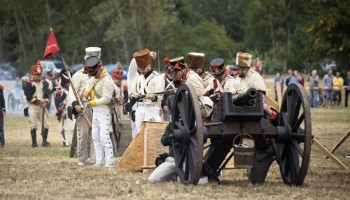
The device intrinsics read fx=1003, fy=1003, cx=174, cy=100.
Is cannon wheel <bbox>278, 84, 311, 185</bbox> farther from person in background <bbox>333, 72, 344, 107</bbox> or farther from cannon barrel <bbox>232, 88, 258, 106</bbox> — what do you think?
person in background <bbox>333, 72, 344, 107</bbox>

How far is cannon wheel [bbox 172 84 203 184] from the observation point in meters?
11.9

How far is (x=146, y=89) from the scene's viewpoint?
1628 cm

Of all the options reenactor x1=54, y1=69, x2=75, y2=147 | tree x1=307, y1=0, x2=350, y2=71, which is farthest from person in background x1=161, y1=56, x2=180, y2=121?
tree x1=307, y1=0, x2=350, y2=71

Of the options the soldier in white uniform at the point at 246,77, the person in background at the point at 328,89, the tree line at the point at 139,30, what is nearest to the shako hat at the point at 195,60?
the soldier in white uniform at the point at 246,77

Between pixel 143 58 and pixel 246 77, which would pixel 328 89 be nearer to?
pixel 143 58

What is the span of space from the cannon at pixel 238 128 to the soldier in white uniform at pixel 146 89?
10.6 feet

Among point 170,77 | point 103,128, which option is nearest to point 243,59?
point 170,77

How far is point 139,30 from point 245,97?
6695cm

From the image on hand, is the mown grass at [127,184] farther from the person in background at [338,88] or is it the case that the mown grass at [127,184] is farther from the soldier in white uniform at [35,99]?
the person in background at [338,88]

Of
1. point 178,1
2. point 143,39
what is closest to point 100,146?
point 143,39

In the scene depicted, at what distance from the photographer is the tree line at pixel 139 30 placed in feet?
260

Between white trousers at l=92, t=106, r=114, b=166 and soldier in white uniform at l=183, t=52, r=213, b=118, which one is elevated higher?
soldier in white uniform at l=183, t=52, r=213, b=118

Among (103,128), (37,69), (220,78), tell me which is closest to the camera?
(103,128)

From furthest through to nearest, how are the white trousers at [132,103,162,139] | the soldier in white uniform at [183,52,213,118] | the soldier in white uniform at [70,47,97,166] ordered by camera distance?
the soldier in white uniform at [70,47,97,166]
the white trousers at [132,103,162,139]
the soldier in white uniform at [183,52,213,118]
